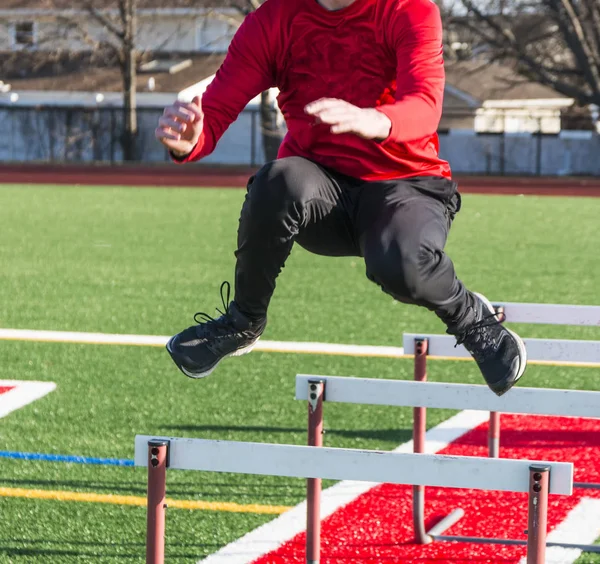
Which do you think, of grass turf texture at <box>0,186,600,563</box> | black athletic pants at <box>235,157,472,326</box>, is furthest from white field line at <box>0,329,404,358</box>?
black athletic pants at <box>235,157,472,326</box>

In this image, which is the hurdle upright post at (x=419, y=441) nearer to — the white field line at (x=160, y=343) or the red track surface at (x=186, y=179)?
the white field line at (x=160, y=343)

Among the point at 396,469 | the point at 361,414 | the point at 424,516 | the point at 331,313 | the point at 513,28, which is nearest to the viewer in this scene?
the point at 396,469

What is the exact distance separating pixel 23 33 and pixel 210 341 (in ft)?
167

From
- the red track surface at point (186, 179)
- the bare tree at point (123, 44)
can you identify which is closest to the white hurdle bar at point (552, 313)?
the red track surface at point (186, 179)

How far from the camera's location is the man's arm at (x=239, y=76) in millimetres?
4258

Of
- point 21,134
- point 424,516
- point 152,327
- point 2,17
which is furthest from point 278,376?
point 2,17

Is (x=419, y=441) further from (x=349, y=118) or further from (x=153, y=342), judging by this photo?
(x=153, y=342)

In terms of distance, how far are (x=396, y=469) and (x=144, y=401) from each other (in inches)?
163

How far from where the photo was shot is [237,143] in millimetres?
44500

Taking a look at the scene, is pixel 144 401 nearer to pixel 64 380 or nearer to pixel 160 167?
pixel 64 380

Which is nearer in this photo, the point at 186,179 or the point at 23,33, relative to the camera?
the point at 186,179

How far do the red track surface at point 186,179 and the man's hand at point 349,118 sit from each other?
24910 millimetres

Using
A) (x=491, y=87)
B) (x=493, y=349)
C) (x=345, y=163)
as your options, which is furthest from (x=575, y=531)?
(x=491, y=87)

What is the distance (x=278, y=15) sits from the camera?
4.24m
